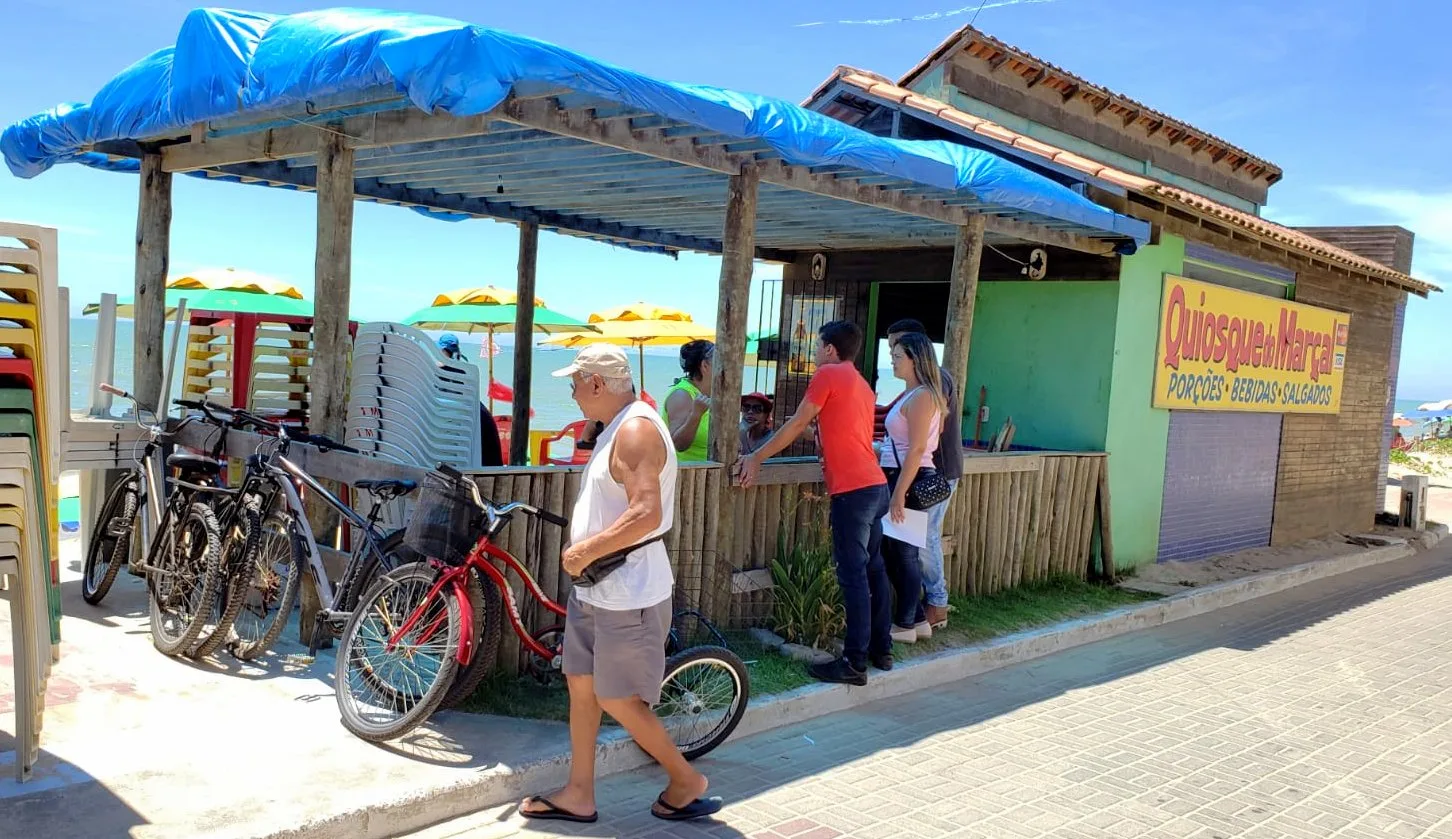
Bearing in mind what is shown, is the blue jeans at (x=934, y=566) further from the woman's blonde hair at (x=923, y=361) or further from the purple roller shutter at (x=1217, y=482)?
the purple roller shutter at (x=1217, y=482)

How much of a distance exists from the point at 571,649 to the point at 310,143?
10.9ft

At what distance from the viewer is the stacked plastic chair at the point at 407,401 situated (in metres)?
6.06

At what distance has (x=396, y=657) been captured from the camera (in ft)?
15.7

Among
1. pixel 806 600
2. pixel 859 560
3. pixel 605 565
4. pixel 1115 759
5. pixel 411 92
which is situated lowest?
pixel 1115 759

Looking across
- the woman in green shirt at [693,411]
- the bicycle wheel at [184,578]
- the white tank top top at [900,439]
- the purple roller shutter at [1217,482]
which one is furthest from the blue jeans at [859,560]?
the purple roller shutter at [1217,482]

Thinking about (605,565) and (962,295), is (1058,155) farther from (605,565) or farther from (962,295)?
(605,565)

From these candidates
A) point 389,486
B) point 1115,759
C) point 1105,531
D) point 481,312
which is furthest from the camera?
point 481,312

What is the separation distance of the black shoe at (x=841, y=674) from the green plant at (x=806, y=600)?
491 millimetres

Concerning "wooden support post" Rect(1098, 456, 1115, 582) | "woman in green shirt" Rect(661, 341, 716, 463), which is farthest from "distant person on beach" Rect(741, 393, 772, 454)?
"wooden support post" Rect(1098, 456, 1115, 582)

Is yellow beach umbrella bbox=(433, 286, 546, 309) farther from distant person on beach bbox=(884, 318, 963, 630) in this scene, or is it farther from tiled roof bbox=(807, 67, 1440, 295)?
distant person on beach bbox=(884, 318, 963, 630)

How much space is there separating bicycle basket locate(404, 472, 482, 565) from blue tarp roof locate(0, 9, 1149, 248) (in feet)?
5.18

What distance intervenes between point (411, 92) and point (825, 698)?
3.68m

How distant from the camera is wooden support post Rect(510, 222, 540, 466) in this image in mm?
9664

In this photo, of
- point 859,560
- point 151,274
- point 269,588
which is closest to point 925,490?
point 859,560
